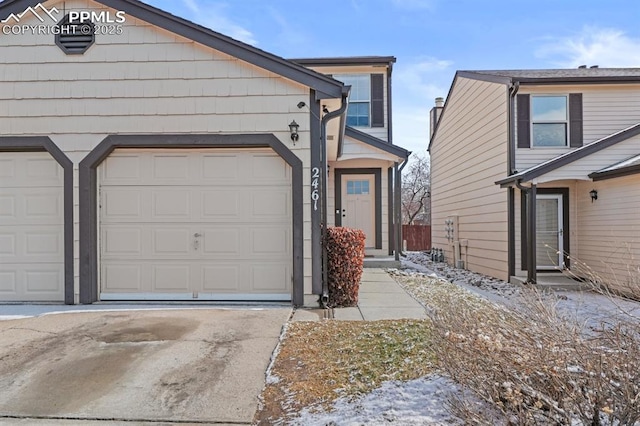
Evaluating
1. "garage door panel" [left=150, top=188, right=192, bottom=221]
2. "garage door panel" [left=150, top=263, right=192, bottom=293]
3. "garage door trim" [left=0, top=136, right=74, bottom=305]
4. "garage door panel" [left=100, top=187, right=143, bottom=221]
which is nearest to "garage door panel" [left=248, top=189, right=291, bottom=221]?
"garage door panel" [left=150, top=188, right=192, bottom=221]

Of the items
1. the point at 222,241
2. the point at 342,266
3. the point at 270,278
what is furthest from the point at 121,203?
the point at 342,266

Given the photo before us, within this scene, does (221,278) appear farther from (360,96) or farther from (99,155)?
(360,96)

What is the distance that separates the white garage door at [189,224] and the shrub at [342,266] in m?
0.82

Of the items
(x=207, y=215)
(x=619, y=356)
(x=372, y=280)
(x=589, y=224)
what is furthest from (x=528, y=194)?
(x=619, y=356)

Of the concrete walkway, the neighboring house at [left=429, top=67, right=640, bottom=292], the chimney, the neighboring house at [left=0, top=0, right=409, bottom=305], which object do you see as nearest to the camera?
the concrete walkway

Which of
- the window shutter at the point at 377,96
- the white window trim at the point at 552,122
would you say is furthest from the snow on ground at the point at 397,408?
the window shutter at the point at 377,96

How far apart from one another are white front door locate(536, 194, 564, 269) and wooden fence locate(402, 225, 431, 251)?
12161 mm

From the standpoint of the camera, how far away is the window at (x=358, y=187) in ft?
38.5

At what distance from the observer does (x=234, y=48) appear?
5.88 metres

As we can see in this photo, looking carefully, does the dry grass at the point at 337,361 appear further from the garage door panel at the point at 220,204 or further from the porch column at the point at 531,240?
the porch column at the point at 531,240

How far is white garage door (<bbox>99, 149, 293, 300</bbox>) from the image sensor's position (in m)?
6.14

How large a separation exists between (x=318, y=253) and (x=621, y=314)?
378cm

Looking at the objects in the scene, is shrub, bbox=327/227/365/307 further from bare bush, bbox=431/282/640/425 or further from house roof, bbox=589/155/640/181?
house roof, bbox=589/155/640/181

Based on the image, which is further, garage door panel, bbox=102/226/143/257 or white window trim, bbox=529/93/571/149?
white window trim, bbox=529/93/571/149
